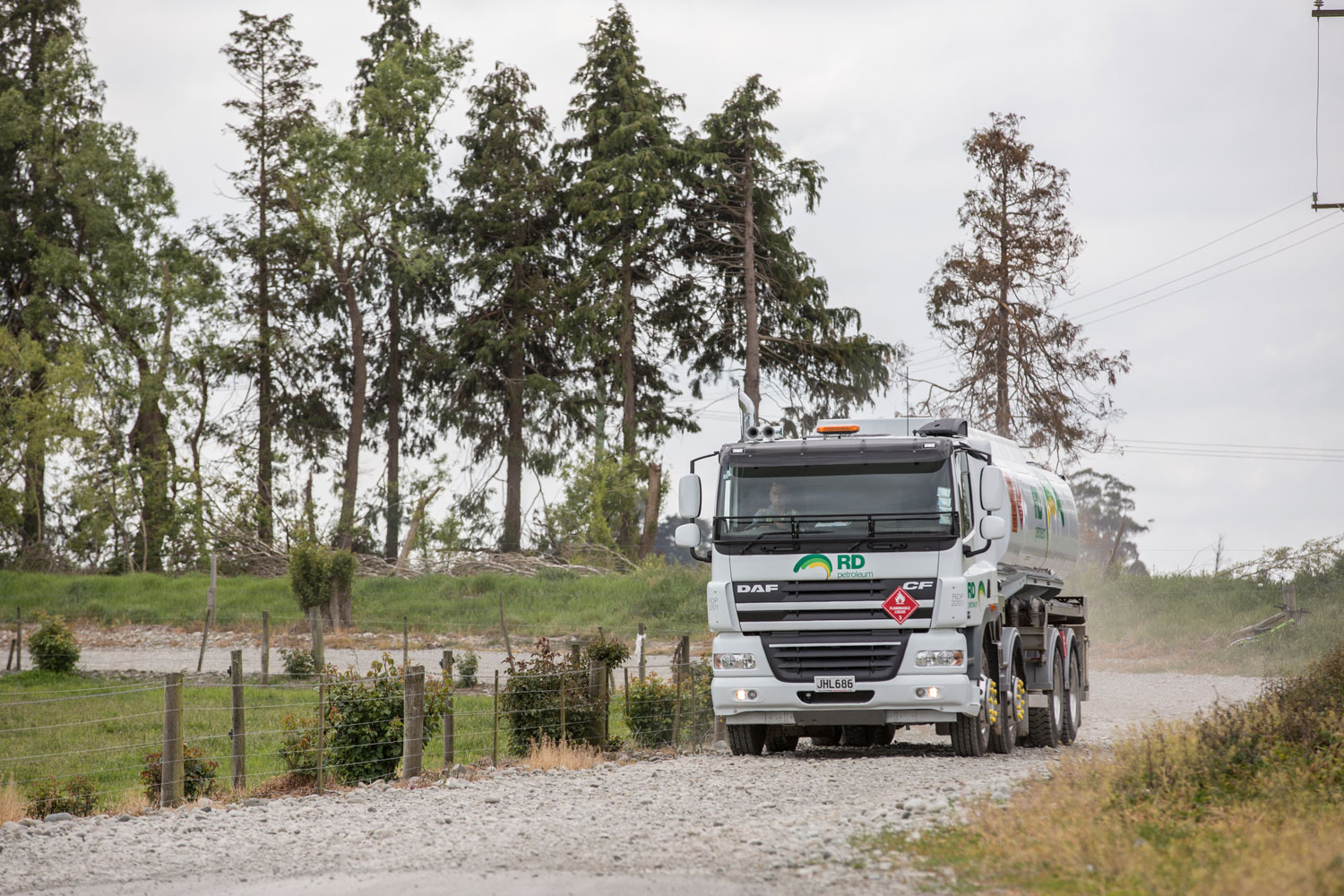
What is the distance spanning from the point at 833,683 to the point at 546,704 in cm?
390

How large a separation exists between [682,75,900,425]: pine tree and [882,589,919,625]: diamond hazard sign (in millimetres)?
33078

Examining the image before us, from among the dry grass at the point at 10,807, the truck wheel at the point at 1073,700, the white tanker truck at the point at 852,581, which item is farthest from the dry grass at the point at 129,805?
the truck wheel at the point at 1073,700

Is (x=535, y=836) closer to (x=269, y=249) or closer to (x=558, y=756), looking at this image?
(x=558, y=756)

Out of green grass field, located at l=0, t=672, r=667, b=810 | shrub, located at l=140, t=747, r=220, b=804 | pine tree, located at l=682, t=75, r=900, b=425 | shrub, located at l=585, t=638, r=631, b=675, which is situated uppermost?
pine tree, located at l=682, t=75, r=900, b=425

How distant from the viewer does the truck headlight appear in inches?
559

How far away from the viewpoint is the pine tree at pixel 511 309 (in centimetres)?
5396

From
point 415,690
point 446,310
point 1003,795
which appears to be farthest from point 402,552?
point 1003,795

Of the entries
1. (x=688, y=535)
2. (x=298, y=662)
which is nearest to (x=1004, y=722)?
(x=688, y=535)

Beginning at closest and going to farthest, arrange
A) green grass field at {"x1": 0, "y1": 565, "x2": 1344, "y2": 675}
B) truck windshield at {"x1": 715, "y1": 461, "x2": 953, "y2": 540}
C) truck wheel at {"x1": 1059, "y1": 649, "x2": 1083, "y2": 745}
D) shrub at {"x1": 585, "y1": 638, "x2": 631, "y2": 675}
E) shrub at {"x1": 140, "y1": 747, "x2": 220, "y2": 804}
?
shrub at {"x1": 140, "y1": 747, "x2": 220, "y2": 804} → truck windshield at {"x1": 715, "y1": 461, "x2": 953, "y2": 540} → shrub at {"x1": 585, "y1": 638, "x2": 631, "y2": 675} → truck wheel at {"x1": 1059, "y1": 649, "x2": 1083, "y2": 745} → green grass field at {"x1": 0, "y1": 565, "x2": 1344, "y2": 675}

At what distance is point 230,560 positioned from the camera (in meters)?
55.5

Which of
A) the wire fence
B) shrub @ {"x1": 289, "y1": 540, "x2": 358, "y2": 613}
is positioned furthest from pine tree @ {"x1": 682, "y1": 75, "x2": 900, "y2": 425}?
the wire fence

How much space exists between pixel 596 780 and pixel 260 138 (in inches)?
1923

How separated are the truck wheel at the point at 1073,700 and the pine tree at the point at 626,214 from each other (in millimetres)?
31136

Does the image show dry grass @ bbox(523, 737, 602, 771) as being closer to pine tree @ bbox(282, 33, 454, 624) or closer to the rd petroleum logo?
the rd petroleum logo
